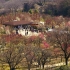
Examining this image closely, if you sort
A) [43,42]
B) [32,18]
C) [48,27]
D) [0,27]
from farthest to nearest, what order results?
1. [32,18]
2. [48,27]
3. [0,27]
4. [43,42]

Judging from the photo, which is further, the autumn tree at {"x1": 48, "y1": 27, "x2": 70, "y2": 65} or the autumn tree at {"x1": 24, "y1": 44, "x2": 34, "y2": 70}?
the autumn tree at {"x1": 48, "y1": 27, "x2": 70, "y2": 65}

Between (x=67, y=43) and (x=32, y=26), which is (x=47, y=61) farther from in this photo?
(x=32, y=26)

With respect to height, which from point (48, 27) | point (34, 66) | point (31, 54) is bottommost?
point (48, 27)

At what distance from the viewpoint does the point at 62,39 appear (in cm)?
3447

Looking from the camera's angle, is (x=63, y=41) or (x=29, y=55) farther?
(x=63, y=41)

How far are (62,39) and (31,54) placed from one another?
6270mm

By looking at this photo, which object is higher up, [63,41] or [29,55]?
[29,55]

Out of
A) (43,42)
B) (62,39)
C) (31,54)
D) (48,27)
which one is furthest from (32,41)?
(48,27)

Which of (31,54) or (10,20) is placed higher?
(31,54)

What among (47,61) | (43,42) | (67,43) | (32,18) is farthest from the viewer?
(32,18)

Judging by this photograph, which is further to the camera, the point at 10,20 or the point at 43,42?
the point at 10,20

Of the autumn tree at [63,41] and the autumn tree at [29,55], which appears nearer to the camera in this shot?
the autumn tree at [29,55]

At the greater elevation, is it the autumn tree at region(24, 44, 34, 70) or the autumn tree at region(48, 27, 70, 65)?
the autumn tree at region(24, 44, 34, 70)

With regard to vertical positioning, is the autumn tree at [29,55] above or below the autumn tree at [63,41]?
above
